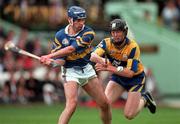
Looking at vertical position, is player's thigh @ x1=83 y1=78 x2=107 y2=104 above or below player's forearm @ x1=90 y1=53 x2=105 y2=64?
below

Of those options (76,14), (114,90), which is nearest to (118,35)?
(76,14)

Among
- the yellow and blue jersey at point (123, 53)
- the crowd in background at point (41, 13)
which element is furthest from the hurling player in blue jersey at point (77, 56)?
the crowd in background at point (41, 13)

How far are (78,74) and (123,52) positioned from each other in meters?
0.92

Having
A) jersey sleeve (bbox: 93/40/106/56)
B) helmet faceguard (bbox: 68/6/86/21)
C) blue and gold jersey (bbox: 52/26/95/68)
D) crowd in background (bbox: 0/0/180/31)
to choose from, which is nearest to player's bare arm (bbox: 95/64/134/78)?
jersey sleeve (bbox: 93/40/106/56)

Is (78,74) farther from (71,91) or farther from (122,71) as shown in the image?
(122,71)

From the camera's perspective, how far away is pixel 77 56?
14.3 m

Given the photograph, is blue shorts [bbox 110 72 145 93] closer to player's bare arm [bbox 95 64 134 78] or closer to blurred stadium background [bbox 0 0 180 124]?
player's bare arm [bbox 95 64 134 78]

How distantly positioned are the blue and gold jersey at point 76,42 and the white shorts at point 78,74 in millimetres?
79

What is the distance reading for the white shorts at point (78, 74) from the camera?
14180mm

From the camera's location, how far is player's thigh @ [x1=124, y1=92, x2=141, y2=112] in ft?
47.6

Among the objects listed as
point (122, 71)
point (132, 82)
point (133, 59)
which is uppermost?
point (133, 59)

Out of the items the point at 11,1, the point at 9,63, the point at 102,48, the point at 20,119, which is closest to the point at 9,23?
the point at 11,1

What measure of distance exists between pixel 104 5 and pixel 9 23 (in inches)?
151

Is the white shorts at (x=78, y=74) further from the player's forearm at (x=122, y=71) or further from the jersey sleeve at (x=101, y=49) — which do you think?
the player's forearm at (x=122, y=71)
